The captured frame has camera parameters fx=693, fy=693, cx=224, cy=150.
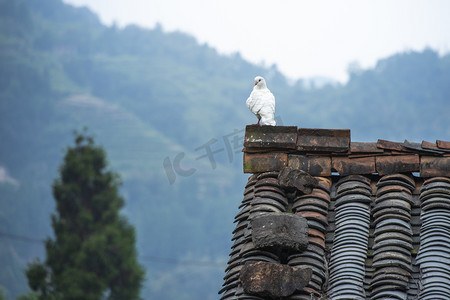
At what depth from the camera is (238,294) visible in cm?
617

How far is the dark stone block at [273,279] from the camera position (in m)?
5.92

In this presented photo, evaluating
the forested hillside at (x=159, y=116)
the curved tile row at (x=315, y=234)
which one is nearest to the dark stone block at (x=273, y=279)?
the curved tile row at (x=315, y=234)

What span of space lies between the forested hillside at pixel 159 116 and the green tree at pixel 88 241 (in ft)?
145

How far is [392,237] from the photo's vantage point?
638cm

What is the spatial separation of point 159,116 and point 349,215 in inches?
5085

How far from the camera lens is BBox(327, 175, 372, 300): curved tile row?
6.10 m

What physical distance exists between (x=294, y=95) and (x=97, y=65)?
49989mm

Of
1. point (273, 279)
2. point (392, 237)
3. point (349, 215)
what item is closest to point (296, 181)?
point (349, 215)

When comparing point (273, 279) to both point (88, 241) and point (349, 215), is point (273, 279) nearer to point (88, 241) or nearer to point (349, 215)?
point (349, 215)

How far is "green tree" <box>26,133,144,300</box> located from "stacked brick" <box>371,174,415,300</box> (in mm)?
29632

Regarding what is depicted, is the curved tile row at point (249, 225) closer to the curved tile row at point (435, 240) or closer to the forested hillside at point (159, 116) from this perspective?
the curved tile row at point (435, 240)

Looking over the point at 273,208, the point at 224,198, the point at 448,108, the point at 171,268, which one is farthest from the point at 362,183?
the point at 448,108

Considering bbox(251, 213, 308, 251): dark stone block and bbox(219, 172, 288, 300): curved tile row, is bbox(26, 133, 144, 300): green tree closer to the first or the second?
bbox(219, 172, 288, 300): curved tile row

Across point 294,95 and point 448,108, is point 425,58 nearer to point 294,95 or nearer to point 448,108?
point 448,108
